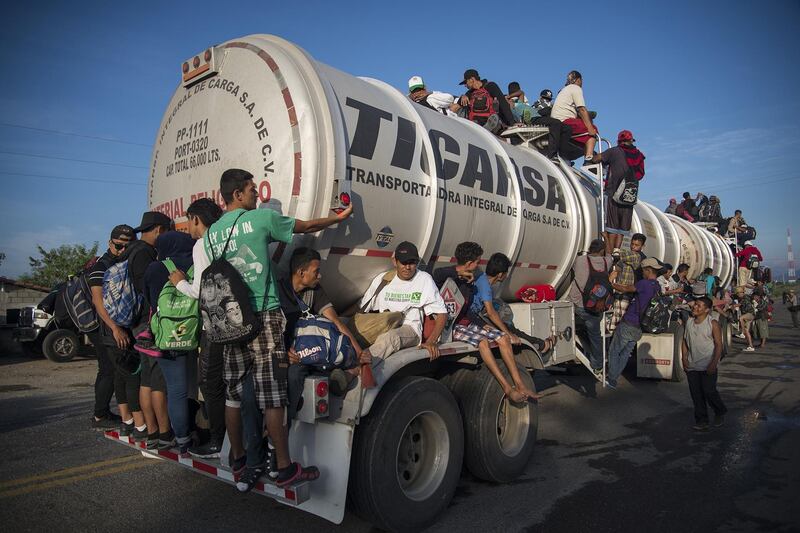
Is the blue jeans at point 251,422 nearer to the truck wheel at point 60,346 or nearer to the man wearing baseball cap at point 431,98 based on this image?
the man wearing baseball cap at point 431,98

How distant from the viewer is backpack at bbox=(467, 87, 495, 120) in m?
6.62

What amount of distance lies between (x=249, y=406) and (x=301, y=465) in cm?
46

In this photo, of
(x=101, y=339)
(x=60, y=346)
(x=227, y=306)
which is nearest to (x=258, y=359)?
(x=227, y=306)

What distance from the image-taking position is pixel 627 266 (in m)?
7.31

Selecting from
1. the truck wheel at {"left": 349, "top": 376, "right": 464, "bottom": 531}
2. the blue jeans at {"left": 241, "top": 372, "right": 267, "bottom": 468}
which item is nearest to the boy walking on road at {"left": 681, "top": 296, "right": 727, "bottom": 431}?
the truck wheel at {"left": 349, "top": 376, "right": 464, "bottom": 531}

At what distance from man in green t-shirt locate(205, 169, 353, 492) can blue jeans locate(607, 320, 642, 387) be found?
541cm

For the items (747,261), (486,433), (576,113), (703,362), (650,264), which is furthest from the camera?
(747,261)

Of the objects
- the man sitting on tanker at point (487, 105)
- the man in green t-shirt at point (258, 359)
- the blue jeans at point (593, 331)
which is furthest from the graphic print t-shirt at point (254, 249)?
the blue jeans at point (593, 331)

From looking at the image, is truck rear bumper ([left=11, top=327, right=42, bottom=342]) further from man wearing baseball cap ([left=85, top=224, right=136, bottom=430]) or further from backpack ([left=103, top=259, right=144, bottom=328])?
backpack ([left=103, top=259, right=144, bottom=328])

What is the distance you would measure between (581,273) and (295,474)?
4.61 meters

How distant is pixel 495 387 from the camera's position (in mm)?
4285

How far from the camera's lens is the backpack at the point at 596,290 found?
6441mm

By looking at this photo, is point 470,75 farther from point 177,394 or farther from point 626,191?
point 177,394

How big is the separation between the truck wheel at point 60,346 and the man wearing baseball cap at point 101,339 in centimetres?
Answer: 837
